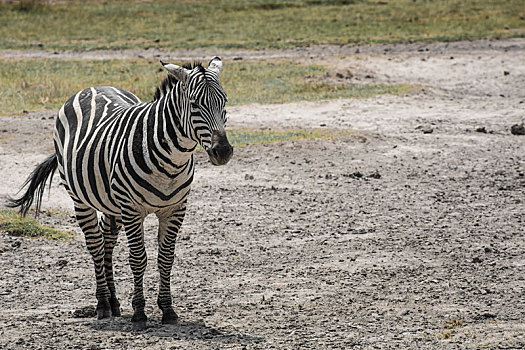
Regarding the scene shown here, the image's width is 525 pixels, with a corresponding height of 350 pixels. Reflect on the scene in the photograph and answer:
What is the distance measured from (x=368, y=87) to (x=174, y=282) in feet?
34.0

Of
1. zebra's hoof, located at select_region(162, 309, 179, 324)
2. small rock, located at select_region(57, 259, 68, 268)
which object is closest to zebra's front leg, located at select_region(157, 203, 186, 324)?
zebra's hoof, located at select_region(162, 309, 179, 324)

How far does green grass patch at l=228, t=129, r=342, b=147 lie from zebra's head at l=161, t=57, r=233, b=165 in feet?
21.3

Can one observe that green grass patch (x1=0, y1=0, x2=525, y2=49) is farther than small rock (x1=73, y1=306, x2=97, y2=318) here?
Yes

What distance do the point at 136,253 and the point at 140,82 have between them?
1232 cm

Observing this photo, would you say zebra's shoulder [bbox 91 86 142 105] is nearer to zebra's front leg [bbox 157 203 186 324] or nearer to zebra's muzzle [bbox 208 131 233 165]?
zebra's front leg [bbox 157 203 186 324]

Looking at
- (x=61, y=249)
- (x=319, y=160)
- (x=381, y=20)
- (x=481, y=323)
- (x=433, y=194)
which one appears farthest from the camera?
(x=381, y=20)

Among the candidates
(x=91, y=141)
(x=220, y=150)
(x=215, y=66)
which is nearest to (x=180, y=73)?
(x=215, y=66)

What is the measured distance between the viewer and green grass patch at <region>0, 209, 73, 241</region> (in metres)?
8.23

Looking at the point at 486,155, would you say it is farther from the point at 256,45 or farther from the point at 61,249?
the point at 256,45

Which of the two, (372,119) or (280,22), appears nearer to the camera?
(372,119)

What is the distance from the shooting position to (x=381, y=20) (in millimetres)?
30125

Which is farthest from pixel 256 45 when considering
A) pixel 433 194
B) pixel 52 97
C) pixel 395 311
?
pixel 395 311

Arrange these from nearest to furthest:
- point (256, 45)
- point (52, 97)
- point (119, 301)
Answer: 1. point (119, 301)
2. point (52, 97)
3. point (256, 45)

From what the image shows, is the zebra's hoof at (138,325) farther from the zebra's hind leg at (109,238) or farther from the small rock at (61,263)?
the small rock at (61,263)
